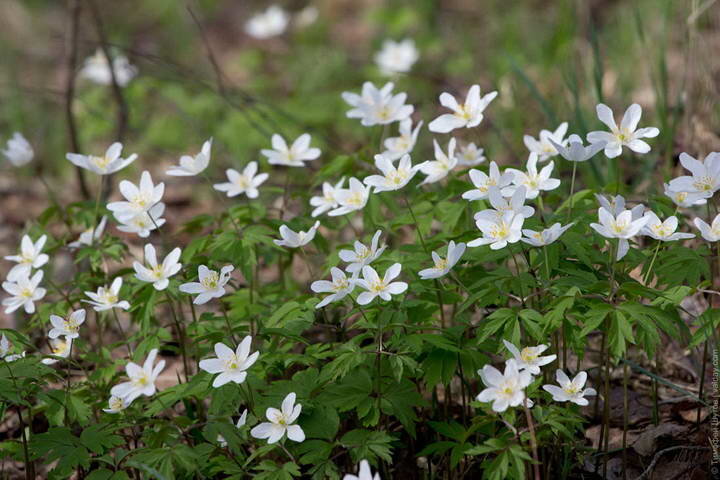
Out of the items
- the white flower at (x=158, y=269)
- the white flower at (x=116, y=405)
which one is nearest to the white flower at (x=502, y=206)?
the white flower at (x=158, y=269)

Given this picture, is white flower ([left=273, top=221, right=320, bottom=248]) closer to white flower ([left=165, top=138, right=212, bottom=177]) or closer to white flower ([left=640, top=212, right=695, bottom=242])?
white flower ([left=165, top=138, right=212, bottom=177])

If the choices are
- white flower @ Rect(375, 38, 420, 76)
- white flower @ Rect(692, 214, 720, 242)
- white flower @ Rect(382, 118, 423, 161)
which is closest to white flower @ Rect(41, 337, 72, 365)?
white flower @ Rect(382, 118, 423, 161)

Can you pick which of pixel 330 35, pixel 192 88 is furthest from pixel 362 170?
pixel 330 35

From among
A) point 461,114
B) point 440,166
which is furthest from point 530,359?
point 461,114

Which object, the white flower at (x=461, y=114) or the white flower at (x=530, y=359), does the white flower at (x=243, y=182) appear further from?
the white flower at (x=530, y=359)

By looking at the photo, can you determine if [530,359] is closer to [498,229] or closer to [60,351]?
[498,229]

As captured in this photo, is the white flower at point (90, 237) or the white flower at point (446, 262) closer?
the white flower at point (446, 262)
